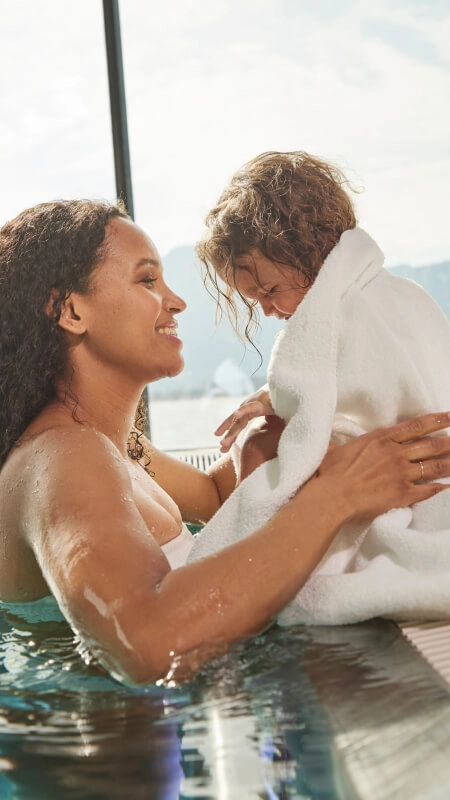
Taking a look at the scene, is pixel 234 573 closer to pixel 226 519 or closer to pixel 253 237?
pixel 226 519

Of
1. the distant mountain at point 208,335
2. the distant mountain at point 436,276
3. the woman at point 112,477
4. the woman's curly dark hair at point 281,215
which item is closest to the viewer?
the woman at point 112,477

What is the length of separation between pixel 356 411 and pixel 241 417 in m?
0.37

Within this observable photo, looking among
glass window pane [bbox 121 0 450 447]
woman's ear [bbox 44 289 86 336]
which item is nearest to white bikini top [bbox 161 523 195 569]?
woman's ear [bbox 44 289 86 336]

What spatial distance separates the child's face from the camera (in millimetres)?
1597

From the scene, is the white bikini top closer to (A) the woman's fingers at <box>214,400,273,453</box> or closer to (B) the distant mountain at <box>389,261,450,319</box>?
(A) the woman's fingers at <box>214,400,273,453</box>

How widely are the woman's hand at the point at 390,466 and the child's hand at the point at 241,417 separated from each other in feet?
1.27

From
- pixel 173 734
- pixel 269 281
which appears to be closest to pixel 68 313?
pixel 269 281

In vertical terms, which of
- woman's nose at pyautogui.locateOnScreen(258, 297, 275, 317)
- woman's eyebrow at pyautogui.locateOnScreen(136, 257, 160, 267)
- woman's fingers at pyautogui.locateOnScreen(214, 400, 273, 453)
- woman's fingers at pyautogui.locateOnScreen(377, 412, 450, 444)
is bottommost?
woman's fingers at pyautogui.locateOnScreen(377, 412, 450, 444)

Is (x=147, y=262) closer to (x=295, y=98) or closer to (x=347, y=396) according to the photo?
(x=347, y=396)

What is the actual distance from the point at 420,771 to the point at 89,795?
31 centimetres

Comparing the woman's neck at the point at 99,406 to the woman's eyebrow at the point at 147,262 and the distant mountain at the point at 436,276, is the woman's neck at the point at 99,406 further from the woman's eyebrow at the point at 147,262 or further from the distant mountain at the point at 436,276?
the distant mountain at the point at 436,276

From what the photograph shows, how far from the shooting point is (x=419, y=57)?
7.59 metres

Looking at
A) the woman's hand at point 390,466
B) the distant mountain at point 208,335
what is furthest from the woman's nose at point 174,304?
the distant mountain at point 208,335

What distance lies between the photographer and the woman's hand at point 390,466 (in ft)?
4.01
